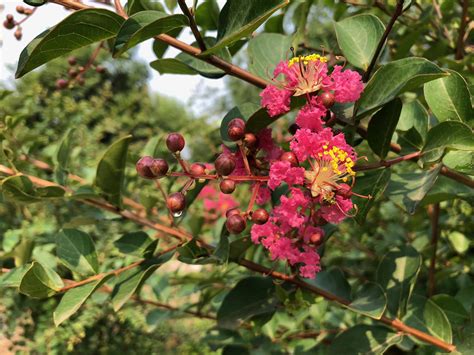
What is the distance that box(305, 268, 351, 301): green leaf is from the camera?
3.22 feet

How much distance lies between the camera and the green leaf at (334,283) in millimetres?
982

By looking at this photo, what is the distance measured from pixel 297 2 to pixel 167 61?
20.9 inches

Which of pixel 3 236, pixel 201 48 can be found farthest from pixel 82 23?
pixel 3 236

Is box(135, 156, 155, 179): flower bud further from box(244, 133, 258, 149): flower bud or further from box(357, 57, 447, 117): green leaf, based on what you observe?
box(357, 57, 447, 117): green leaf

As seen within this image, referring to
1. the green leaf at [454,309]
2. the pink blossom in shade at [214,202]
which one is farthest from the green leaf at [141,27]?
the pink blossom in shade at [214,202]

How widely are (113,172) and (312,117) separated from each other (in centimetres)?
41

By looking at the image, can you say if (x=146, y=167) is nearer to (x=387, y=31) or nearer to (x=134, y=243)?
(x=134, y=243)

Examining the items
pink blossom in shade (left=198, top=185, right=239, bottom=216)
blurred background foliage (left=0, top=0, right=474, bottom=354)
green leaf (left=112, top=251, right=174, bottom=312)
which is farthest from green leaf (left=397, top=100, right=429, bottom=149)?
pink blossom in shade (left=198, top=185, right=239, bottom=216)

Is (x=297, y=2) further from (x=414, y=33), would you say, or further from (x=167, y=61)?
(x=167, y=61)

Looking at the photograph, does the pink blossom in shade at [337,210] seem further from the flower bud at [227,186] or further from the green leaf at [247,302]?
the green leaf at [247,302]

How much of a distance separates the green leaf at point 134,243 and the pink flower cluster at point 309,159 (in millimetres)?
275

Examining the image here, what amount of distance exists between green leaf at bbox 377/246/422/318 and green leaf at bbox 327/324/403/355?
56 millimetres

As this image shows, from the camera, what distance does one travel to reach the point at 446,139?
2.43 ft

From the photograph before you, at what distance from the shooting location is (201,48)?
2.36 ft
